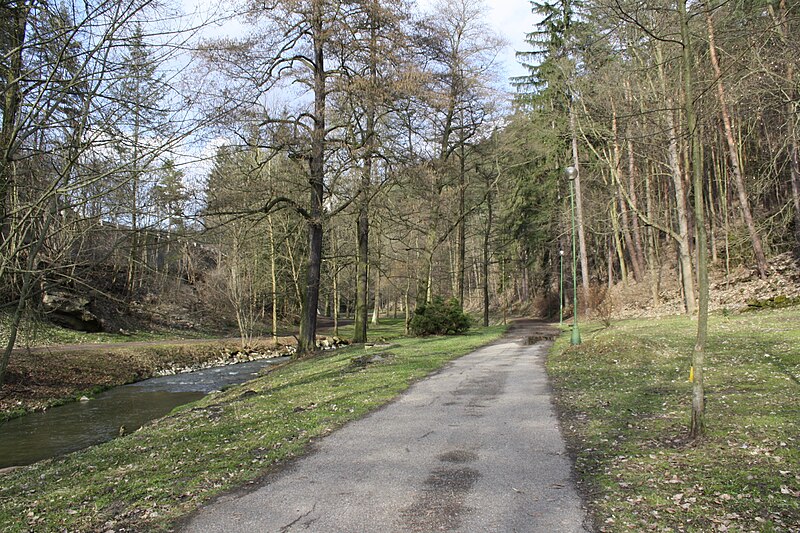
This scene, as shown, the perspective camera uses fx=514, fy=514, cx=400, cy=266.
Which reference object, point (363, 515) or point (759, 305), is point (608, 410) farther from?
point (759, 305)

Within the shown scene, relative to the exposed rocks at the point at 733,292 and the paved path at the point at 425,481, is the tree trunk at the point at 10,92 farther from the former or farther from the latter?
the exposed rocks at the point at 733,292

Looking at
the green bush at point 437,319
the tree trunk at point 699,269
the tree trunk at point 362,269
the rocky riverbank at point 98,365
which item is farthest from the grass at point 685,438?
the green bush at point 437,319

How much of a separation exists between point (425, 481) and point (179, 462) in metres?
3.03

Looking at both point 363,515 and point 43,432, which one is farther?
point 43,432

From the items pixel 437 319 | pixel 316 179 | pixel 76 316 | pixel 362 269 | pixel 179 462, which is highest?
pixel 316 179

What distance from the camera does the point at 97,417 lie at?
1288 centimetres

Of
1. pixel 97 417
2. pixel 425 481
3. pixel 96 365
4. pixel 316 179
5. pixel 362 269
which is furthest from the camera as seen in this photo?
pixel 362 269

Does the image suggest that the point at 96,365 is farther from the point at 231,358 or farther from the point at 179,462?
the point at 179,462

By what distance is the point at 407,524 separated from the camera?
13.7ft

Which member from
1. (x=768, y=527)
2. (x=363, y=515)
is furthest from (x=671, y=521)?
(x=363, y=515)

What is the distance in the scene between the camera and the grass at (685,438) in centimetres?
428

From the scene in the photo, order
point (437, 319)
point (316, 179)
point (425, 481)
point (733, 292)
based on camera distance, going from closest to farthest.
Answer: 1. point (425, 481)
2. point (316, 179)
3. point (437, 319)
4. point (733, 292)

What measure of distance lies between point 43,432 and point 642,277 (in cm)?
3293

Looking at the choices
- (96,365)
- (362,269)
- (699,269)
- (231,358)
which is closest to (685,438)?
(699,269)
